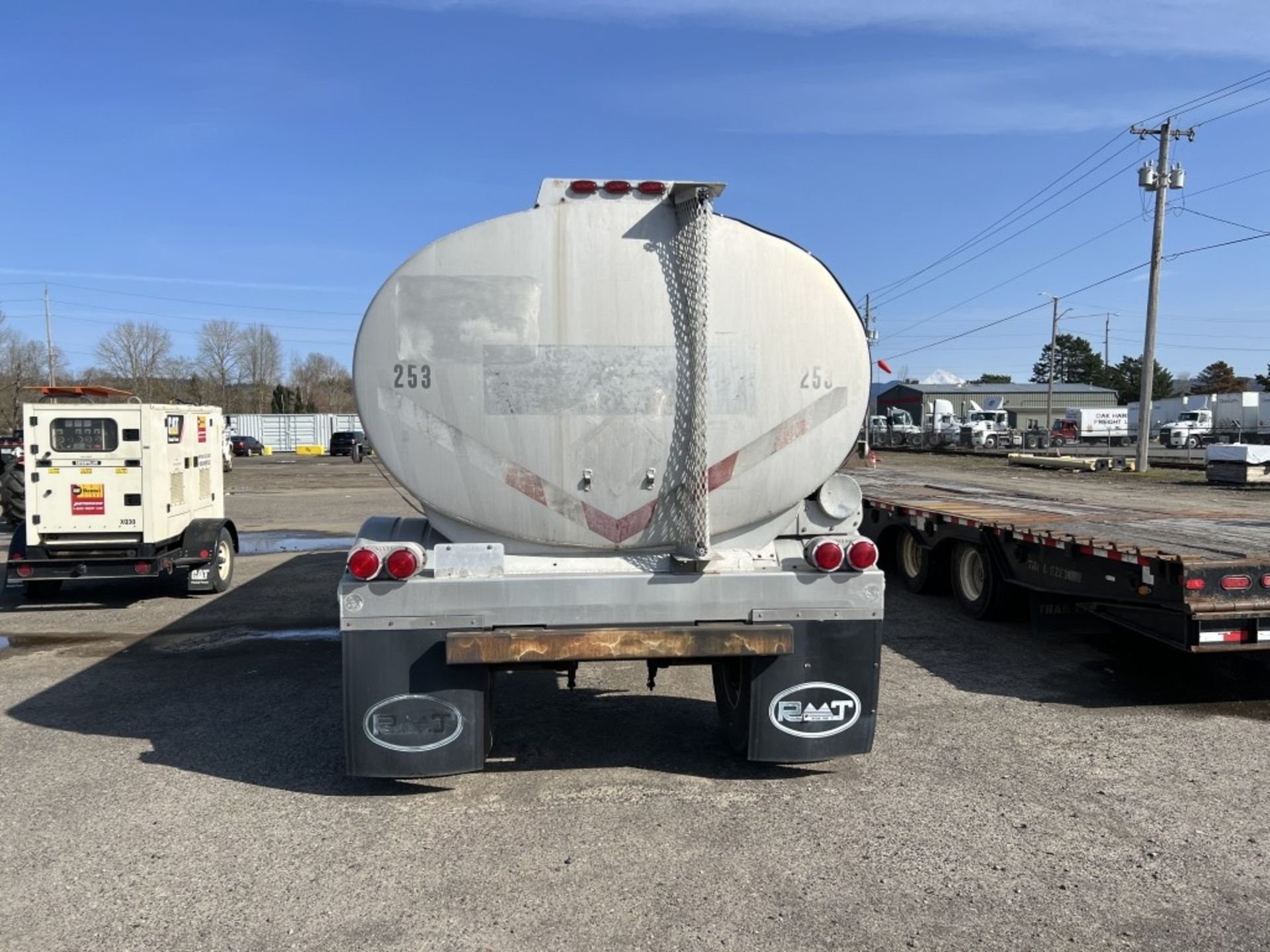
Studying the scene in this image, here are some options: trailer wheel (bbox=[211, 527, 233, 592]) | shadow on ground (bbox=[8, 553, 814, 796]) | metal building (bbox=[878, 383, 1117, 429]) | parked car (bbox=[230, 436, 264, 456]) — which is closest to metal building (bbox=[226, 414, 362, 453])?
parked car (bbox=[230, 436, 264, 456])

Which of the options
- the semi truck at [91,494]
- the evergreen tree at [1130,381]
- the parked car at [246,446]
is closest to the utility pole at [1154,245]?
the semi truck at [91,494]

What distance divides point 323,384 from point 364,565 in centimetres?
11360

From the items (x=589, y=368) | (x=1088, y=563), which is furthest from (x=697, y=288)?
(x=1088, y=563)

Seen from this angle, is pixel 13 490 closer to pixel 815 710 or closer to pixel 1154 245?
pixel 815 710

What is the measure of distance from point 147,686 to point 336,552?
7111 millimetres

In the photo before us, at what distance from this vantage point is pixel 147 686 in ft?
21.9

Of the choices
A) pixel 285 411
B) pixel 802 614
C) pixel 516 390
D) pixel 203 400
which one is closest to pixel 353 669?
pixel 516 390

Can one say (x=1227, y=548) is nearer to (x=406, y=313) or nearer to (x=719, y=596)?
(x=719, y=596)

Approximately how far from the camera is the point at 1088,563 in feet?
21.3

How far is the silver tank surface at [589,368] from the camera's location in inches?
164

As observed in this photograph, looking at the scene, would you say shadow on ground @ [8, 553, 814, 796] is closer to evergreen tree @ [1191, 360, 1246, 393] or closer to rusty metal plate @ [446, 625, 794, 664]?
rusty metal plate @ [446, 625, 794, 664]

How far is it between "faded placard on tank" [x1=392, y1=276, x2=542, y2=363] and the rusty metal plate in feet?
4.16

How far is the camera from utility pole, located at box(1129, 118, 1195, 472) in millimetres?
29578

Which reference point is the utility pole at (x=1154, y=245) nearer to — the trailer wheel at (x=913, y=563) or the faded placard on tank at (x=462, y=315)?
the trailer wheel at (x=913, y=563)
